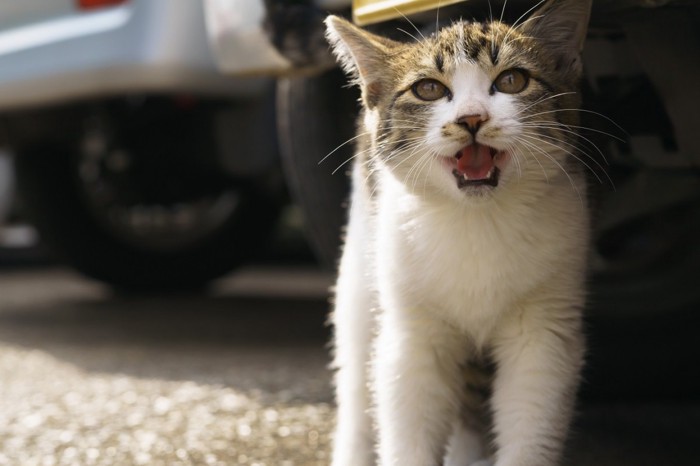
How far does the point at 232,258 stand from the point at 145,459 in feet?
9.05

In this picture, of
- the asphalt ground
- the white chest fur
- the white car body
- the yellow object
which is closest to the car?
the white car body

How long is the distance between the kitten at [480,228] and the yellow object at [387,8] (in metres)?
0.06

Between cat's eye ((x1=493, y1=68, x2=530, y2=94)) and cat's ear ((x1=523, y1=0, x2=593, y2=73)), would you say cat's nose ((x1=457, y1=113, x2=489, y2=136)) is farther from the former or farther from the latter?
cat's ear ((x1=523, y1=0, x2=593, y2=73))

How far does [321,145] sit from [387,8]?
813 mm

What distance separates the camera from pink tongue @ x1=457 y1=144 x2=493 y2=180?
1860 millimetres

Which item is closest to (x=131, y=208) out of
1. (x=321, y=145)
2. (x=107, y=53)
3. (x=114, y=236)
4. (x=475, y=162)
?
(x=114, y=236)

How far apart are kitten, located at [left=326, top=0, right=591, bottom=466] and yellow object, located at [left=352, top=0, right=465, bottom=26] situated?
6cm

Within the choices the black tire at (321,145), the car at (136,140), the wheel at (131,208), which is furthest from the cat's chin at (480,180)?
the wheel at (131,208)

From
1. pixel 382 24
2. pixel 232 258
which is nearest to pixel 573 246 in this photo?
pixel 382 24

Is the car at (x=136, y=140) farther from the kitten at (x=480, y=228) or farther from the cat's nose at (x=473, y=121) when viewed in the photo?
the cat's nose at (x=473, y=121)

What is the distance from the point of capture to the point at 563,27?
75.4 inches

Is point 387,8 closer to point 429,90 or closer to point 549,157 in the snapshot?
point 429,90

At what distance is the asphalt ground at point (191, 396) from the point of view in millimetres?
2438

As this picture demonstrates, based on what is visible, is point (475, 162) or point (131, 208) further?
point (131, 208)
